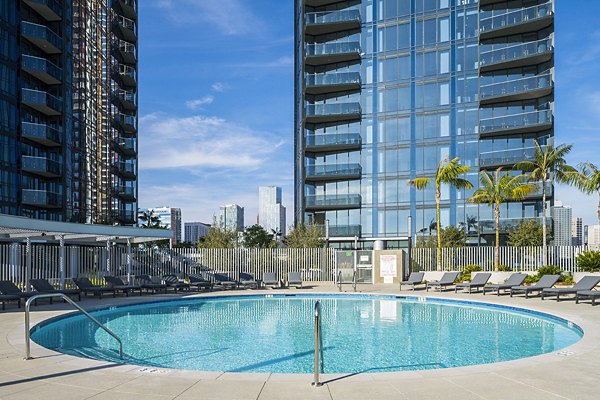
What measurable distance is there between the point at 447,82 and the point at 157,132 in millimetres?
23170

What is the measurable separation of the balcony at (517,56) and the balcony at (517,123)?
158 inches

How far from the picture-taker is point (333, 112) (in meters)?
42.9

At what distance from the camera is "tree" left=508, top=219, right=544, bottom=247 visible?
34969 mm

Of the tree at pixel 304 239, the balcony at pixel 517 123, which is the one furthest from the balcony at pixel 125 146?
the balcony at pixel 517 123

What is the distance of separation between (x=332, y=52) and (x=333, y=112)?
503 centimetres

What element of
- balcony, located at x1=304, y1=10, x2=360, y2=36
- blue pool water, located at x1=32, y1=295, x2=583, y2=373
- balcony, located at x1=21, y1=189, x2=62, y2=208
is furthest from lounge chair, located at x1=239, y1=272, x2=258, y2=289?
balcony, located at x1=304, y1=10, x2=360, y2=36

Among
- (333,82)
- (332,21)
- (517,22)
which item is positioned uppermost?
(332,21)

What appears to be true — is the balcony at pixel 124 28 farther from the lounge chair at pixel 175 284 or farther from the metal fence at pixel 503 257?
the metal fence at pixel 503 257

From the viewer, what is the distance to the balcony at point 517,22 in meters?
37.1

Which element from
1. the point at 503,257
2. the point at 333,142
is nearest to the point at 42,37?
the point at 333,142

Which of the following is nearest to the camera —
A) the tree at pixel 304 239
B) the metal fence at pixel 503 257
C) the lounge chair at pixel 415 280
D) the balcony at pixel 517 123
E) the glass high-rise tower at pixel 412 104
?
the lounge chair at pixel 415 280

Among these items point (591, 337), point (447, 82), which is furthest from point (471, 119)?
point (591, 337)

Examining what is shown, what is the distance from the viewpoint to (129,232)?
20922 millimetres

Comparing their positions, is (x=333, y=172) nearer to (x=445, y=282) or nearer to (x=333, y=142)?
(x=333, y=142)
